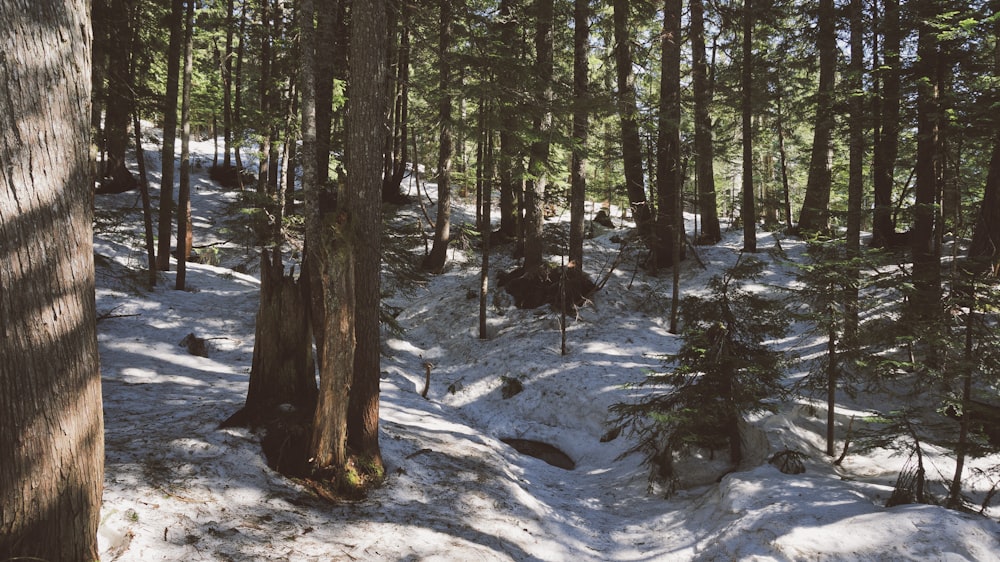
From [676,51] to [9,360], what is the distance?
1599 cm

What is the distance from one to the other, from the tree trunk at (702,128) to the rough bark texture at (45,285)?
602 inches

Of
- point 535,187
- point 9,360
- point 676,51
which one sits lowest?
point 9,360

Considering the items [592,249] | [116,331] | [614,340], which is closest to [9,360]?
[116,331]

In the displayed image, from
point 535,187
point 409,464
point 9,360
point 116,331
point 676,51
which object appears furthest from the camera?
point 535,187

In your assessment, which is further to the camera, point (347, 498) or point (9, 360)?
point (347, 498)

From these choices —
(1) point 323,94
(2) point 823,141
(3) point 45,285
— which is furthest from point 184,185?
(2) point 823,141

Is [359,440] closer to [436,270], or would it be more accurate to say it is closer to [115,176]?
[436,270]

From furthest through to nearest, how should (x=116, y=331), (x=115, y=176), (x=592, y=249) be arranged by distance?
(x=115, y=176)
(x=592, y=249)
(x=116, y=331)

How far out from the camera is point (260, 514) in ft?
15.5

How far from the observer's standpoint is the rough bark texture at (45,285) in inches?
109

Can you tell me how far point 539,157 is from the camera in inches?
544

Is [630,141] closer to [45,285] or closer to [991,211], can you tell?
[991,211]

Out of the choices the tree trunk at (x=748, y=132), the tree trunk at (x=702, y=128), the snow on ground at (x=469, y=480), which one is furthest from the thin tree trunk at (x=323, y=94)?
the tree trunk at (x=748, y=132)

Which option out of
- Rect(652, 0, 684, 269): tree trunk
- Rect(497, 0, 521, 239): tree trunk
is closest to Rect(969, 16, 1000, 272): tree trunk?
Rect(652, 0, 684, 269): tree trunk
